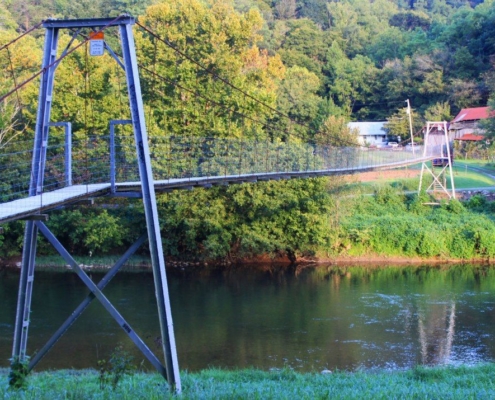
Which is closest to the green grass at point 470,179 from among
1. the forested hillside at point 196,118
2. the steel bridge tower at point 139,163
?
the forested hillside at point 196,118

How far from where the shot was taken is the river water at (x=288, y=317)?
10359mm

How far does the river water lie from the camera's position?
34.0ft

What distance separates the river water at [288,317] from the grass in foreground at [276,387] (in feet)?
5.85

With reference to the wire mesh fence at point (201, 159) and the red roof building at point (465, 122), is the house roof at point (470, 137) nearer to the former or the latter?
the red roof building at point (465, 122)

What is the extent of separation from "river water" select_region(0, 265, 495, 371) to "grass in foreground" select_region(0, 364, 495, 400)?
1782mm

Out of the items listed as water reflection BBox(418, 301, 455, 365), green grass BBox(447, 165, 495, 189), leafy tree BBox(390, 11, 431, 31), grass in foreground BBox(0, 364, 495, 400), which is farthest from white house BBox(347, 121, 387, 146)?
grass in foreground BBox(0, 364, 495, 400)

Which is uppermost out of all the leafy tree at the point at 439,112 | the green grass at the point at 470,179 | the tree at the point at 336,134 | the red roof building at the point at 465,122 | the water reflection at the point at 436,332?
the leafy tree at the point at 439,112

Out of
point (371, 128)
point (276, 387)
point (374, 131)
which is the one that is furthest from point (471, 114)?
point (276, 387)

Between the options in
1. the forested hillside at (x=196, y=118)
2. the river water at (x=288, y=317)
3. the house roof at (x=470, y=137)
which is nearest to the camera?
the river water at (x=288, y=317)

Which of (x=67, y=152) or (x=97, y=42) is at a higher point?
(x=97, y=42)

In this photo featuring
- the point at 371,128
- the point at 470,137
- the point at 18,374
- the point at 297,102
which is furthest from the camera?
the point at 371,128

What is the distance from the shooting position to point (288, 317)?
12.9 m

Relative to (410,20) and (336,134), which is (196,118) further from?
(410,20)

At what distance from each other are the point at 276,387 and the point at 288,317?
6620 millimetres
